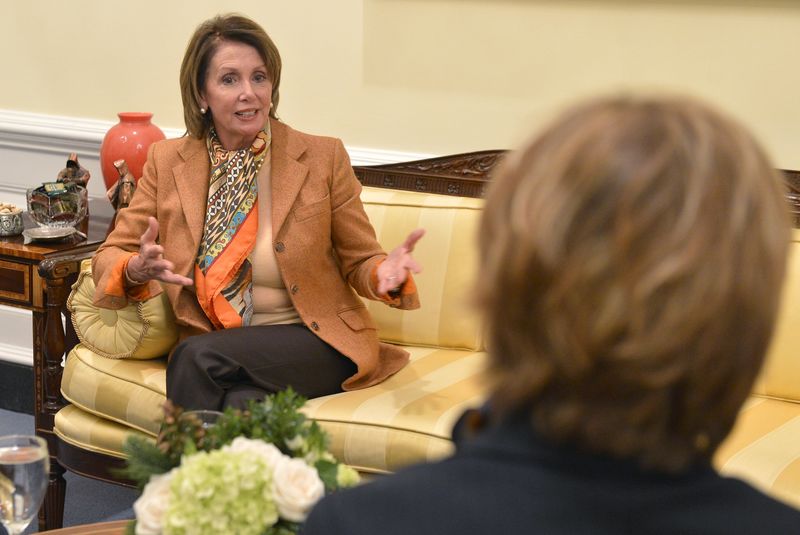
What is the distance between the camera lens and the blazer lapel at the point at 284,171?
9.43ft

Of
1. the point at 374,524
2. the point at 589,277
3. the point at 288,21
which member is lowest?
the point at 374,524

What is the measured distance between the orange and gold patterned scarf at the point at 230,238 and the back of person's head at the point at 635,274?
2042mm

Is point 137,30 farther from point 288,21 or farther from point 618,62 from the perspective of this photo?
point 618,62

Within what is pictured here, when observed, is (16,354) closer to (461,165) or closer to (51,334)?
(51,334)

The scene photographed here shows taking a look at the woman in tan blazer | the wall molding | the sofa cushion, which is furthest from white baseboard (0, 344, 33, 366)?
the woman in tan blazer

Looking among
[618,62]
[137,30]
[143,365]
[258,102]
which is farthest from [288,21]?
[143,365]

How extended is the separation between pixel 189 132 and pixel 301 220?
0.45 meters

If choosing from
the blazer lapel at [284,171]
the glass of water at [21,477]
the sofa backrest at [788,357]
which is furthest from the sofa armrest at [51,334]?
the sofa backrest at [788,357]

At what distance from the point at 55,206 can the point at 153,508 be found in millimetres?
2212

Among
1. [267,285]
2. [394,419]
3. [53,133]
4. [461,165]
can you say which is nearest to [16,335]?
[53,133]

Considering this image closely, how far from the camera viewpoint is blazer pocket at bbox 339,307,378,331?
2900mm

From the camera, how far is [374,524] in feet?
2.84

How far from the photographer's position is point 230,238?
113 inches

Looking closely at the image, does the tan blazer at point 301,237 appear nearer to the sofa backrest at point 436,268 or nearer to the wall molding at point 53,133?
the sofa backrest at point 436,268
